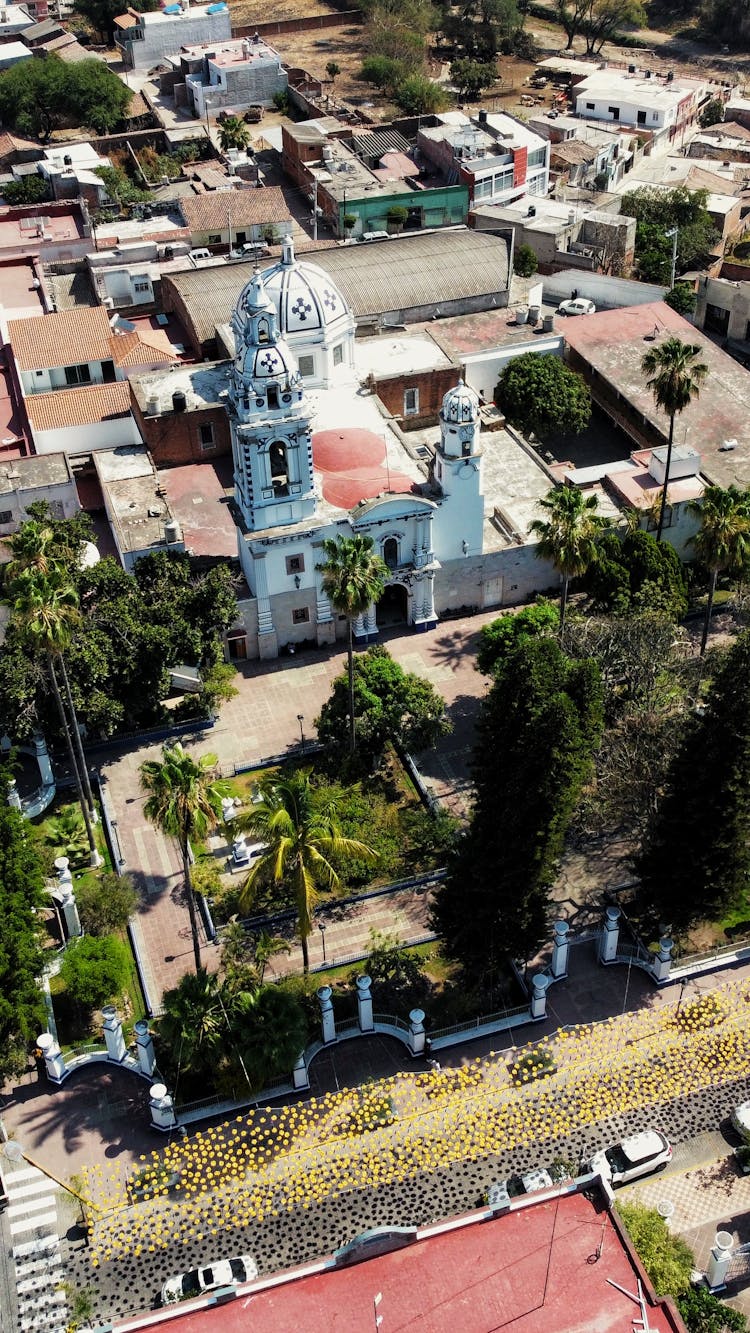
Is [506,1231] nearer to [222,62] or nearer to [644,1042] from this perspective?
[644,1042]

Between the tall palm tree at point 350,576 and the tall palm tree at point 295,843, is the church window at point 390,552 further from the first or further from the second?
the tall palm tree at point 295,843

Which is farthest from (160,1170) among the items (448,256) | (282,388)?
(448,256)

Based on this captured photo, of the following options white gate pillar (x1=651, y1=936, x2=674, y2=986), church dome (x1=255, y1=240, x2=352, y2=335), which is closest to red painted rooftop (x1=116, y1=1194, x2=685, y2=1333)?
white gate pillar (x1=651, y1=936, x2=674, y2=986)

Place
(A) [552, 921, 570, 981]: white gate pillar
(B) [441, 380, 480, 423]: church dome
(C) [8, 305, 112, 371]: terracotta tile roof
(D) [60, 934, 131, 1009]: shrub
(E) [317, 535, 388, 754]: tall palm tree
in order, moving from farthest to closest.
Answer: (C) [8, 305, 112, 371]: terracotta tile roof < (B) [441, 380, 480, 423]: church dome < (E) [317, 535, 388, 754]: tall palm tree < (A) [552, 921, 570, 981]: white gate pillar < (D) [60, 934, 131, 1009]: shrub

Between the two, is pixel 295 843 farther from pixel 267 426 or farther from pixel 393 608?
pixel 393 608

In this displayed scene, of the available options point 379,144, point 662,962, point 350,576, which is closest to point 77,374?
point 350,576

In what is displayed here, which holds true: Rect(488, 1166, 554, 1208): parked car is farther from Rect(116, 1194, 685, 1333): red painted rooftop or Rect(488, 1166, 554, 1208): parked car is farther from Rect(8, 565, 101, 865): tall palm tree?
Rect(8, 565, 101, 865): tall palm tree
